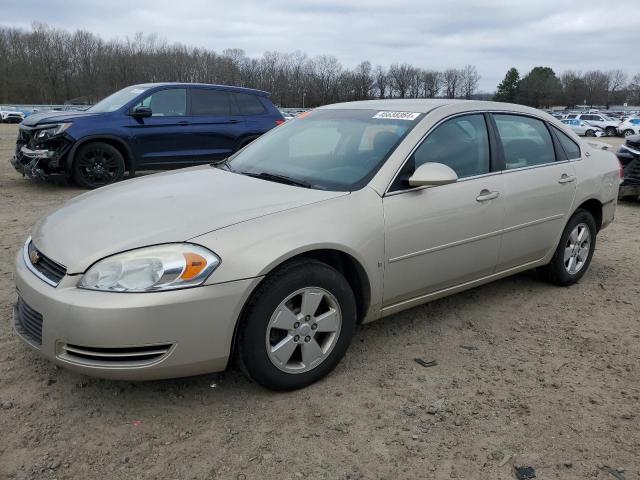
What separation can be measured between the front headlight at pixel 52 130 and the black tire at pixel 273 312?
22.4ft

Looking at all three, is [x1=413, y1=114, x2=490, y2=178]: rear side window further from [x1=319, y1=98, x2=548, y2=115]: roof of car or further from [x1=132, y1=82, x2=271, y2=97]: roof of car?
[x1=132, y1=82, x2=271, y2=97]: roof of car

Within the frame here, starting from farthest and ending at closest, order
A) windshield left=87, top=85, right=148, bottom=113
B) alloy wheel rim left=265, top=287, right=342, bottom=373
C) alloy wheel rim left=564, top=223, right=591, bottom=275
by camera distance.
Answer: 1. windshield left=87, top=85, right=148, bottom=113
2. alloy wheel rim left=564, top=223, right=591, bottom=275
3. alloy wheel rim left=265, top=287, right=342, bottom=373

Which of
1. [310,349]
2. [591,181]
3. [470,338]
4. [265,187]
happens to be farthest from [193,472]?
[591,181]

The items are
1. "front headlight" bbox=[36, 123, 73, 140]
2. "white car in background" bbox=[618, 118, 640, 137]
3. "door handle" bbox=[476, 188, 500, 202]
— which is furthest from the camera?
"white car in background" bbox=[618, 118, 640, 137]

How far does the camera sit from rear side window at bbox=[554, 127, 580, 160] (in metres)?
4.56

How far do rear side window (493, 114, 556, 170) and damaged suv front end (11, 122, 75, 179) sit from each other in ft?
21.7

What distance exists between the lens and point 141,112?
864 cm

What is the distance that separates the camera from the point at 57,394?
2.87 meters

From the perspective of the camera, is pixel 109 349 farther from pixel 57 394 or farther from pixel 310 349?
pixel 310 349

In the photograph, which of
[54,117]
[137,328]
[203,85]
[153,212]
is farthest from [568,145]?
[54,117]

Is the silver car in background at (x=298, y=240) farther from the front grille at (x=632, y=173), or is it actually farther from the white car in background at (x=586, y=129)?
the white car in background at (x=586, y=129)

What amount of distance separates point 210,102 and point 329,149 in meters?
6.42

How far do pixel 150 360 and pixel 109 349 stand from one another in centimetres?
19

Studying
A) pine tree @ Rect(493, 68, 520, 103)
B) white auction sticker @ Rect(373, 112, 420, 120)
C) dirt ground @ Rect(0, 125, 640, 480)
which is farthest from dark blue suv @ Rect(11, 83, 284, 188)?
pine tree @ Rect(493, 68, 520, 103)
